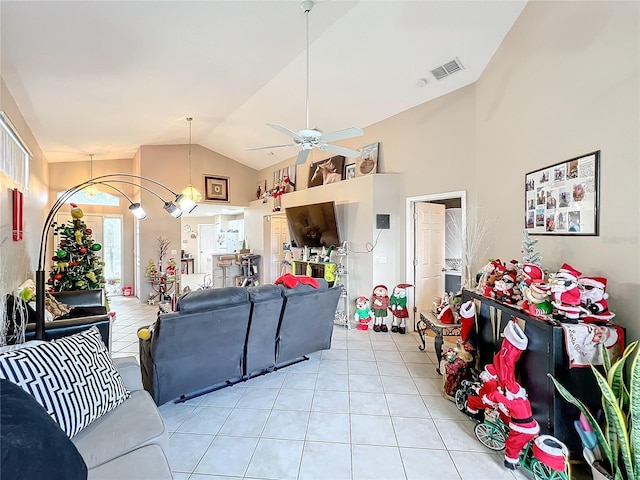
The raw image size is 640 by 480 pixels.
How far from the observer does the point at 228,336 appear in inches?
110

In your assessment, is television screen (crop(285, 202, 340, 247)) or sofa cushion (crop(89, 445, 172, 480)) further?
television screen (crop(285, 202, 340, 247))

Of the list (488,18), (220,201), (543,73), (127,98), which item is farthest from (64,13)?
(220,201)

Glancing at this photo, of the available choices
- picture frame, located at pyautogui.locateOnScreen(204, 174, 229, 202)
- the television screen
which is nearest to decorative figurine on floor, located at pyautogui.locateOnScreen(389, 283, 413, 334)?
the television screen

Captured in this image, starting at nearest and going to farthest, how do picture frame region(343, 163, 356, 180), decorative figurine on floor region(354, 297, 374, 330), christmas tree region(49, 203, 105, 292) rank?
decorative figurine on floor region(354, 297, 374, 330), christmas tree region(49, 203, 105, 292), picture frame region(343, 163, 356, 180)

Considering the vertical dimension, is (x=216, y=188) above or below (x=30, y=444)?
above

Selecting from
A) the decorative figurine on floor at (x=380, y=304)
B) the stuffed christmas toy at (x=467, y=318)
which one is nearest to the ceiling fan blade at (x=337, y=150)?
the stuffed christmas toy at (x=467, y=318)

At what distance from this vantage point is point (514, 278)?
2.45 meters

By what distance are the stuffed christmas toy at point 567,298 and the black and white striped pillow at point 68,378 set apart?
2.68 metres

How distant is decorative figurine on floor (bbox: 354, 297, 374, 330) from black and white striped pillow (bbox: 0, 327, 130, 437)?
3.59 meters

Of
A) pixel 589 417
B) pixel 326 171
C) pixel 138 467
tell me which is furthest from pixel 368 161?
pixel 138 467

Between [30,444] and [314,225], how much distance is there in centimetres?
478

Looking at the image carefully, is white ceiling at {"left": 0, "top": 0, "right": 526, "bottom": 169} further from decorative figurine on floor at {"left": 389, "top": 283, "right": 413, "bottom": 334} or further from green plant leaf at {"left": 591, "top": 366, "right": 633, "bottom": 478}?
green plant leaf at {"left": 591, "top": 366, "right": 633, "bottom": 478}

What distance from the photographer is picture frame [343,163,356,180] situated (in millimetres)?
5496

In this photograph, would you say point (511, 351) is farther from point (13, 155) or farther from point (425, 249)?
point (13, 155)
